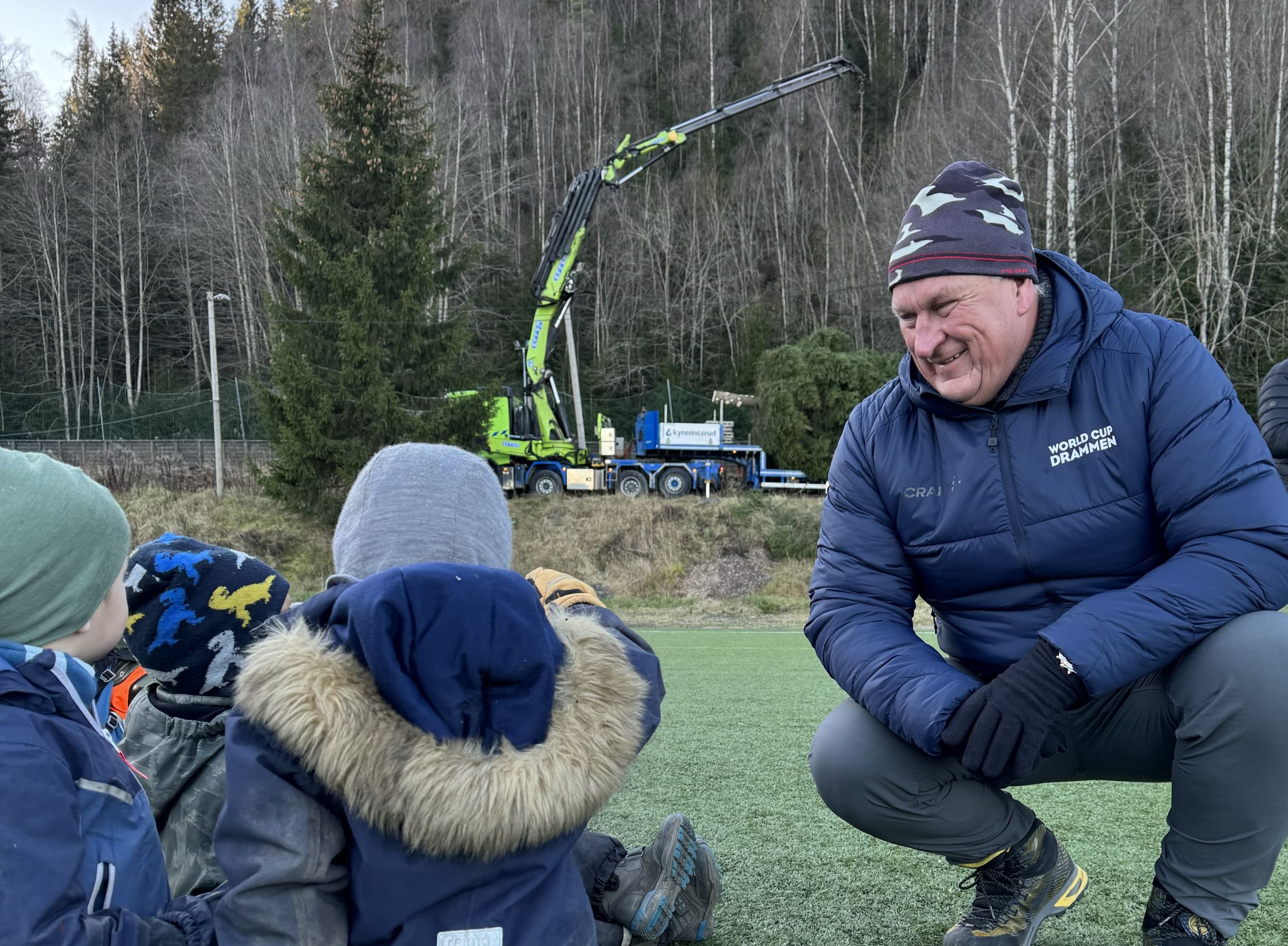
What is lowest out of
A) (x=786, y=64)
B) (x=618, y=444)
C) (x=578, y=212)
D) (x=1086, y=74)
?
(x=618, y=444)

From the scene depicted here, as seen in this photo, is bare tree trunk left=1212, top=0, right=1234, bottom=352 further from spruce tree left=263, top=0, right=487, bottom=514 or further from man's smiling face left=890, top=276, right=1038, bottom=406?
man's smiling face left=890, top=276, right=1038, bottom=406

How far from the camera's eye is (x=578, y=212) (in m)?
19.0

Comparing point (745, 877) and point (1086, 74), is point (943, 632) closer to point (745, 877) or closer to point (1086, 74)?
point (745, 877)

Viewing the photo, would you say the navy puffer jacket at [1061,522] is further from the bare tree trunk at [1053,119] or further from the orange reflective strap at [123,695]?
the bare tree trunk at [1053,119]

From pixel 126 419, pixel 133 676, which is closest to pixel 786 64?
pixel 126 419

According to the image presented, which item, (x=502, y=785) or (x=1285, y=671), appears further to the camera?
(x=1285, y=671)

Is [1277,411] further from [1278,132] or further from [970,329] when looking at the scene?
[1278,132]

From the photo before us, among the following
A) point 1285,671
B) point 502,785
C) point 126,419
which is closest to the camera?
point 502,785

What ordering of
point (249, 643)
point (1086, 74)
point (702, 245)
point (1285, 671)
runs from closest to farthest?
1. point (1285, 671)
2. point (249, 643)
3. point (1086, 74)
4. point (702, 245)

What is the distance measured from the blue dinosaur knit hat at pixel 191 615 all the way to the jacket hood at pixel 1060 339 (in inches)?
50.9

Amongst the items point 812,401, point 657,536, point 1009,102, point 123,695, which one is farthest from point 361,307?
point 123,695

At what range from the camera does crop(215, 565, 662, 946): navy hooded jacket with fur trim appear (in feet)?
4.06

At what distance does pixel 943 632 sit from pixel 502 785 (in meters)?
1.05

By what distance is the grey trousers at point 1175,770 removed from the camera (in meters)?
1.52
